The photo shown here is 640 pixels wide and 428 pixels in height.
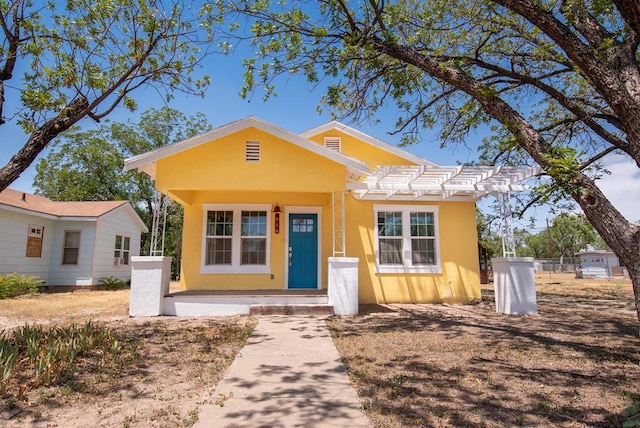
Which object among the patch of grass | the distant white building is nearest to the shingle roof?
the patch of grass

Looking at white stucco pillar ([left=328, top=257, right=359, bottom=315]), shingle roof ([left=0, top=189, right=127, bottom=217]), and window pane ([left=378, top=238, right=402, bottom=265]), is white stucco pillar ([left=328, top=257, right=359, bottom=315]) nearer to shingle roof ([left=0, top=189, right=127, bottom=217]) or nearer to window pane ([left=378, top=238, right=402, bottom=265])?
window pane ([left=378, top=238, right=402, bottom=265])

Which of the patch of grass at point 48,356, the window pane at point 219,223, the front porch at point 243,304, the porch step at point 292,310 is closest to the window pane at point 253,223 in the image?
the window pane at point 219,223

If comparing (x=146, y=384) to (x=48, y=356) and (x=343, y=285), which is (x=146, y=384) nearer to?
(x=48, y=356)

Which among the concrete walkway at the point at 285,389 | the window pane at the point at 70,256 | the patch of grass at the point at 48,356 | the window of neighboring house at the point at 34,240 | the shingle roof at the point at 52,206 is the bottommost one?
the concrete walkway at the point at 285,389

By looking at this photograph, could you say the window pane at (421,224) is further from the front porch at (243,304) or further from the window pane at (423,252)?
the front porch at (243,304)

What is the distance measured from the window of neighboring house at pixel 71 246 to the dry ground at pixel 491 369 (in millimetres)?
14156

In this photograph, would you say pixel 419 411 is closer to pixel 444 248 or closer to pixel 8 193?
pixel 444 248

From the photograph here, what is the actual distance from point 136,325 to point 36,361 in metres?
2.95

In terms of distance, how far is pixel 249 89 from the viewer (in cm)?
683

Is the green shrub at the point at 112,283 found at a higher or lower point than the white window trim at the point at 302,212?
lower

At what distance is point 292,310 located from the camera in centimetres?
885

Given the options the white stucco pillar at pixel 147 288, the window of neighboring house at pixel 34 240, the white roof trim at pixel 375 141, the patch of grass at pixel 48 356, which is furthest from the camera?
the window of neighboring house at pixel 34 240

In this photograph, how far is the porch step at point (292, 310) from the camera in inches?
347

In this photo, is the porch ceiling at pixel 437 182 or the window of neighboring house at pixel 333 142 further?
the window of neighboring house at pixel 333 142
